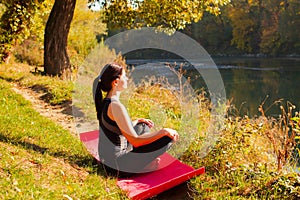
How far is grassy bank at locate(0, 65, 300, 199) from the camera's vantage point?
3262 millimetres

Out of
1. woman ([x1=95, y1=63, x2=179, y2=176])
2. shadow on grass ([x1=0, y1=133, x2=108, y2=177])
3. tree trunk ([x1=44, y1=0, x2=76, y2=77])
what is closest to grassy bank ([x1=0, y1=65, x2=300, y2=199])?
shadow on grass ([x1=0, y1=133, x2=108, y2=177])

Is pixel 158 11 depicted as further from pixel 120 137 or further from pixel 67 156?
pixel 120 137

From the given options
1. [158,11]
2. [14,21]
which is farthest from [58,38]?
[158,11]

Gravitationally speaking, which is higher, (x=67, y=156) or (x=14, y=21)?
(x=14, y=21)

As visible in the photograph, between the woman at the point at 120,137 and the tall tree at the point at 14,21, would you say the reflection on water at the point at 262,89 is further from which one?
the woman at the point at 120,137

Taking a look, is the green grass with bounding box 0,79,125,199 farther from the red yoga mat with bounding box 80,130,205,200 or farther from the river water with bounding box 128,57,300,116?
the river water with bounding box 128,57,300,116

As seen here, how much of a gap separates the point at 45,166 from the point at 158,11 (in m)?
7.26

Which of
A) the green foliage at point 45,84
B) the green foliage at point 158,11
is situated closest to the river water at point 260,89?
the green foliage at point 158,11

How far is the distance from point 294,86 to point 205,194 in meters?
16.7

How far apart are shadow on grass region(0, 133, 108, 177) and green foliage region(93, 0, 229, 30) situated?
20.3ft

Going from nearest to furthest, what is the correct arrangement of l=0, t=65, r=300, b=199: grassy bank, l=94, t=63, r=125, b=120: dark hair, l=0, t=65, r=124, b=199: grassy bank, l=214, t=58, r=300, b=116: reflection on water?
l=0, t=65, r=124, b=199: grassy bank < l=0, t=65, r=300, b=199: grassy bank < l=94, t=63, r=125, b=120: dark hair < l=214, t=58, r=300, b=116: reflection on water

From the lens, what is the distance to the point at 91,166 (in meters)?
4.05

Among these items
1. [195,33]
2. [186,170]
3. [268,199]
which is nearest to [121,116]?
[186,170]

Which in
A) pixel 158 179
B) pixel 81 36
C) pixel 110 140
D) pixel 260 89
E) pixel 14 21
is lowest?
pixel 260 89
